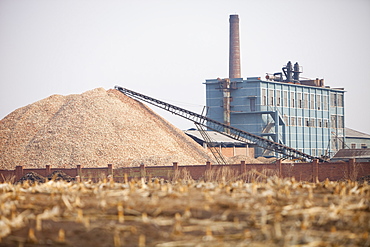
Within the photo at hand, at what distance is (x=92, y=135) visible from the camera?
142 feet

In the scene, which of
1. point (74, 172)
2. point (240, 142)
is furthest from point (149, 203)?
point (240, 142)

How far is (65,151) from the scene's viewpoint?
41438 millimetres

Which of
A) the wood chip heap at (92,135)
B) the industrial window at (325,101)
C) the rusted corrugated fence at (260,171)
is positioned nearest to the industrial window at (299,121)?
the industrial window at (325,101)

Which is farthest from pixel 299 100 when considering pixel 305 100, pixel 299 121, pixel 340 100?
pixel 340 100

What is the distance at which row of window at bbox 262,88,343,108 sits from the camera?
59.3 meters

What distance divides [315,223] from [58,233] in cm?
298

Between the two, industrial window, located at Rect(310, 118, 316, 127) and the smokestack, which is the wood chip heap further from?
industrial window, located at Rect(310, 118, 316, 127)

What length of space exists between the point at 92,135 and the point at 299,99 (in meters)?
27.4

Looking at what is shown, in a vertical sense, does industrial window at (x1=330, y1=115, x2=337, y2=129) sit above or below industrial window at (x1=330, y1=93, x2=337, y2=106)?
below

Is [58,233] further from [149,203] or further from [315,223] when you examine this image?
[315,223]

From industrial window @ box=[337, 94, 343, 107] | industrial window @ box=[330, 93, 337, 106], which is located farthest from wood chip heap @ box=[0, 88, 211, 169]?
industrial window @ box=[337, 94, 343, 107]

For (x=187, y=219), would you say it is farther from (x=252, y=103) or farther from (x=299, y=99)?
(x=299, y=99)

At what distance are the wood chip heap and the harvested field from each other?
2934 centimetres

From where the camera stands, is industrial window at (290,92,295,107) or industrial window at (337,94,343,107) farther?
industrial window at (337,94,343,107)
